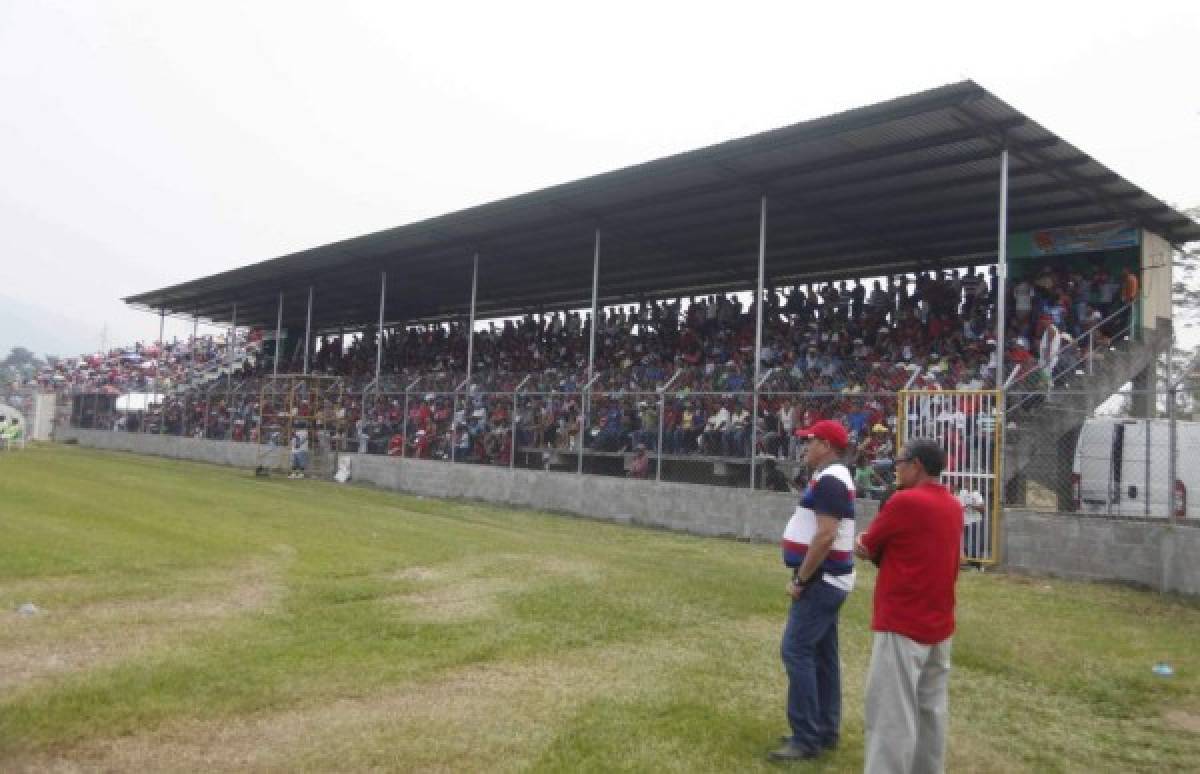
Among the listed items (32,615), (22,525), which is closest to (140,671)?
(32,615)

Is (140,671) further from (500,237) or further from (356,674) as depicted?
(500,237)

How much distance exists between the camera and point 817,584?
16.0 ft

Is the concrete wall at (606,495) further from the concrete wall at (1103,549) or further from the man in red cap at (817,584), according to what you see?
the man in red cap at (817,584)

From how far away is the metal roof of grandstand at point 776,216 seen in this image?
14414 millimetres

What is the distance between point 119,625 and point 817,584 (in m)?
5.13

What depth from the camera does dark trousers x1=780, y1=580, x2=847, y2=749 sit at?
4.82m

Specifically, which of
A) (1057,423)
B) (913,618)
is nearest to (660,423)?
(1057,423)

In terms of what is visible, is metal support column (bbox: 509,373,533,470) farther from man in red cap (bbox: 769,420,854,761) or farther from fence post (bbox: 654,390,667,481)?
man in red cap (bbox: 769,420,854,761)

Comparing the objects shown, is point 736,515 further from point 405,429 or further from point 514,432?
point 405,429

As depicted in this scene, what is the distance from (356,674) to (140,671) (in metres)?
1.30

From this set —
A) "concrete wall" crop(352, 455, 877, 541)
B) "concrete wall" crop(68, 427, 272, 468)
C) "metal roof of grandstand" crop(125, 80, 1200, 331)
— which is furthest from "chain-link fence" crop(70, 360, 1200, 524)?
"concrete wall" crop(68, 427, 272, 468)

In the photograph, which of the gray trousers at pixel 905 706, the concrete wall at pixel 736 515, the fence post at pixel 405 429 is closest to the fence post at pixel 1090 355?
the concrete wall at pixel 736 515

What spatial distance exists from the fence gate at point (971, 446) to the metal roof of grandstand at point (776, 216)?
4143mm

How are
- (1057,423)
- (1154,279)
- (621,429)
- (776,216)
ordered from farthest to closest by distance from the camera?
(776,216) → (621,429) → (1154,279) → (1057,423)
